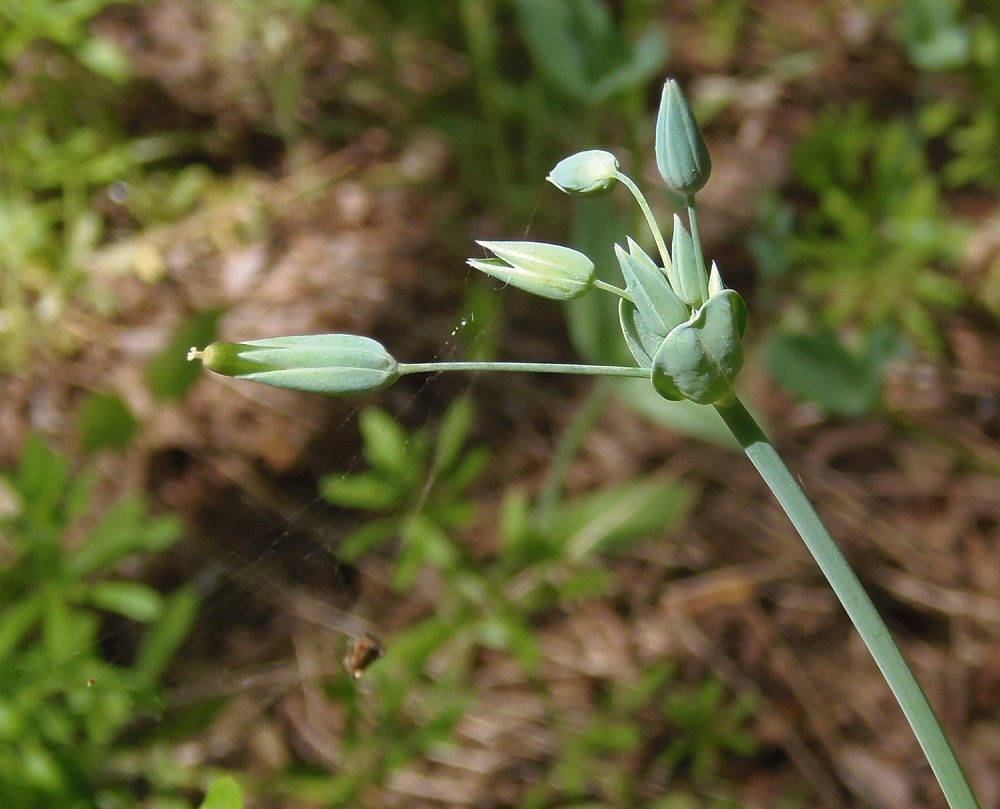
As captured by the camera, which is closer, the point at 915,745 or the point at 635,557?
the point at 915,745

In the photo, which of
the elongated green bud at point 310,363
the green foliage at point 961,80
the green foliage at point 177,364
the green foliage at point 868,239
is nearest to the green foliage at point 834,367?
the green foliage at point 868,239

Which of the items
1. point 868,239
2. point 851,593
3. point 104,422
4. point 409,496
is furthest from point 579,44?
point 851,593

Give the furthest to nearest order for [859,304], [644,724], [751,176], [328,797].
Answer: [751,176], [859,304], [644,724], [328,797]

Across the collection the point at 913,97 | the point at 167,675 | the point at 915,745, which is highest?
the point at 913,97

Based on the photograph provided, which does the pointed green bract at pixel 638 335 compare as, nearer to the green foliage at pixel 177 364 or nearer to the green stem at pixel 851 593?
the green stem at pixel 851 593

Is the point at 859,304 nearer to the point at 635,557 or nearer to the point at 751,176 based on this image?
the point at 751,176

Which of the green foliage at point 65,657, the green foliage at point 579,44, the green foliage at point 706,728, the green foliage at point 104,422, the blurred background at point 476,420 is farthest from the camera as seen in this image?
the green foliage at point 579,44

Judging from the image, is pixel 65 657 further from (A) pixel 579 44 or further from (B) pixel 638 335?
(A) pixel 579 44

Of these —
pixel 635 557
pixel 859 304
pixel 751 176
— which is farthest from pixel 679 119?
pixel 751 176
